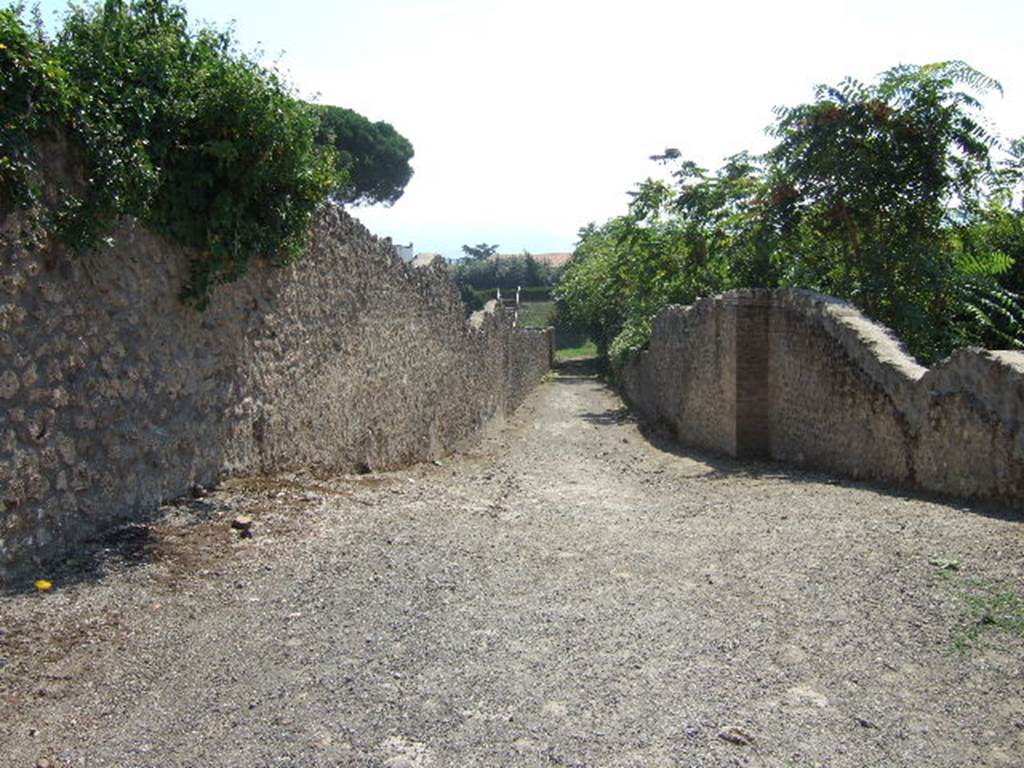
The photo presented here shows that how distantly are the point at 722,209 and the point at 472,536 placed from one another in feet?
38.8

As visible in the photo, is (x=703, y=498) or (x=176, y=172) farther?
(x=703, y=498)

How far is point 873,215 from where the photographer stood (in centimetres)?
1035

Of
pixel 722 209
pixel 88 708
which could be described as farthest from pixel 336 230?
pixel 722 209

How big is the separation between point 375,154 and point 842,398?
112ft

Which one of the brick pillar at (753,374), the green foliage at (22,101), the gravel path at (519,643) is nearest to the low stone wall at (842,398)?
the brick pillar at (753,374)

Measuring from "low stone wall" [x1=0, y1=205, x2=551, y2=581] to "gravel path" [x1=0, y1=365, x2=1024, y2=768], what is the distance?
0.31 meters

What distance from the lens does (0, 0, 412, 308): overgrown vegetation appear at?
13.6 feet

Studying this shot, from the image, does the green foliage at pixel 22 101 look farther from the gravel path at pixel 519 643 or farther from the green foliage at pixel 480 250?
the green foliage at pixel 480 250

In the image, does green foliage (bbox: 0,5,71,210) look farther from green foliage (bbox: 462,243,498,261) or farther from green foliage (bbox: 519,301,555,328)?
green foliage (bbox: 462,243,498,261)

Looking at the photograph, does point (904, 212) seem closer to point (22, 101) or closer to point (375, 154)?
point (22, 101)

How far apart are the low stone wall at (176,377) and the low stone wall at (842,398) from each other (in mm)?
3867

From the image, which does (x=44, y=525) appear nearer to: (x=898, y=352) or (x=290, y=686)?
(x=290, y=686)

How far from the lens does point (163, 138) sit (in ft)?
17.5

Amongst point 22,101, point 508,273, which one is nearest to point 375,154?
point 508,273
